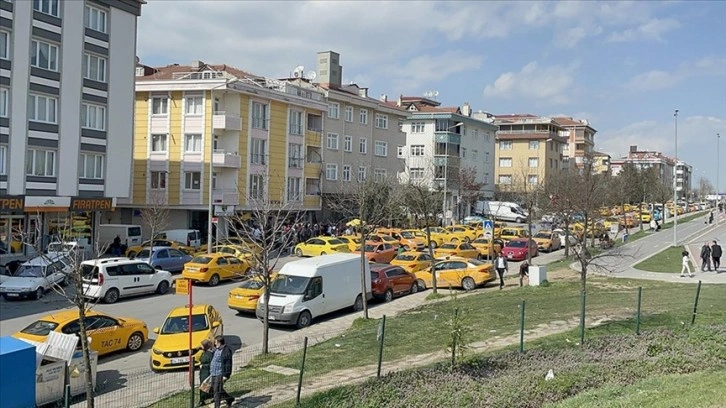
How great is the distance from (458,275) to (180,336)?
15598mm

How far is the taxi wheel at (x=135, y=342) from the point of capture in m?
18.2

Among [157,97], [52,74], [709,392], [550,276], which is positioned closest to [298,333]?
[709,392]

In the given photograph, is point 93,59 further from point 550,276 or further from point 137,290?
point 550,276

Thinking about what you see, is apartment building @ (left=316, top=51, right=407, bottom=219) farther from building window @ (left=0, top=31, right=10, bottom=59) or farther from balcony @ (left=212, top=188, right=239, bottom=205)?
building window @ (left=0, top=31, right=10, bottom=59)

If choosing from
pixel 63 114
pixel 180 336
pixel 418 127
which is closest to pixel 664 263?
pixel 180 336

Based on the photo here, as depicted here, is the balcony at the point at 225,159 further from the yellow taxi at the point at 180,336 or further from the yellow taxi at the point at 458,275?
the yellow taxi at the point at 180,336

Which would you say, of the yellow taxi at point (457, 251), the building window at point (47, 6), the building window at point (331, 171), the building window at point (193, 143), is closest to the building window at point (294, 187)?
the building window at point (331, 171)

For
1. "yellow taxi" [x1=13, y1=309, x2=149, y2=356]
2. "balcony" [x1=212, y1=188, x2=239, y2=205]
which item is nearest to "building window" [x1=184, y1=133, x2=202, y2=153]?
"balcony" [x1=212, y1=188, x2=239, y2=205]

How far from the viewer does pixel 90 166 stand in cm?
3966

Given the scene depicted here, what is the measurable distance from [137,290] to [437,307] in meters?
12.2

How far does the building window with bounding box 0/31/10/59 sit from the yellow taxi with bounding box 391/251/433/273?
75.1 ft

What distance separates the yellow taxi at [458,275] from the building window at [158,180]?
25.1 meters

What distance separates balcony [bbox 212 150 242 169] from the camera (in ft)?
151

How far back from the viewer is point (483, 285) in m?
29.8
